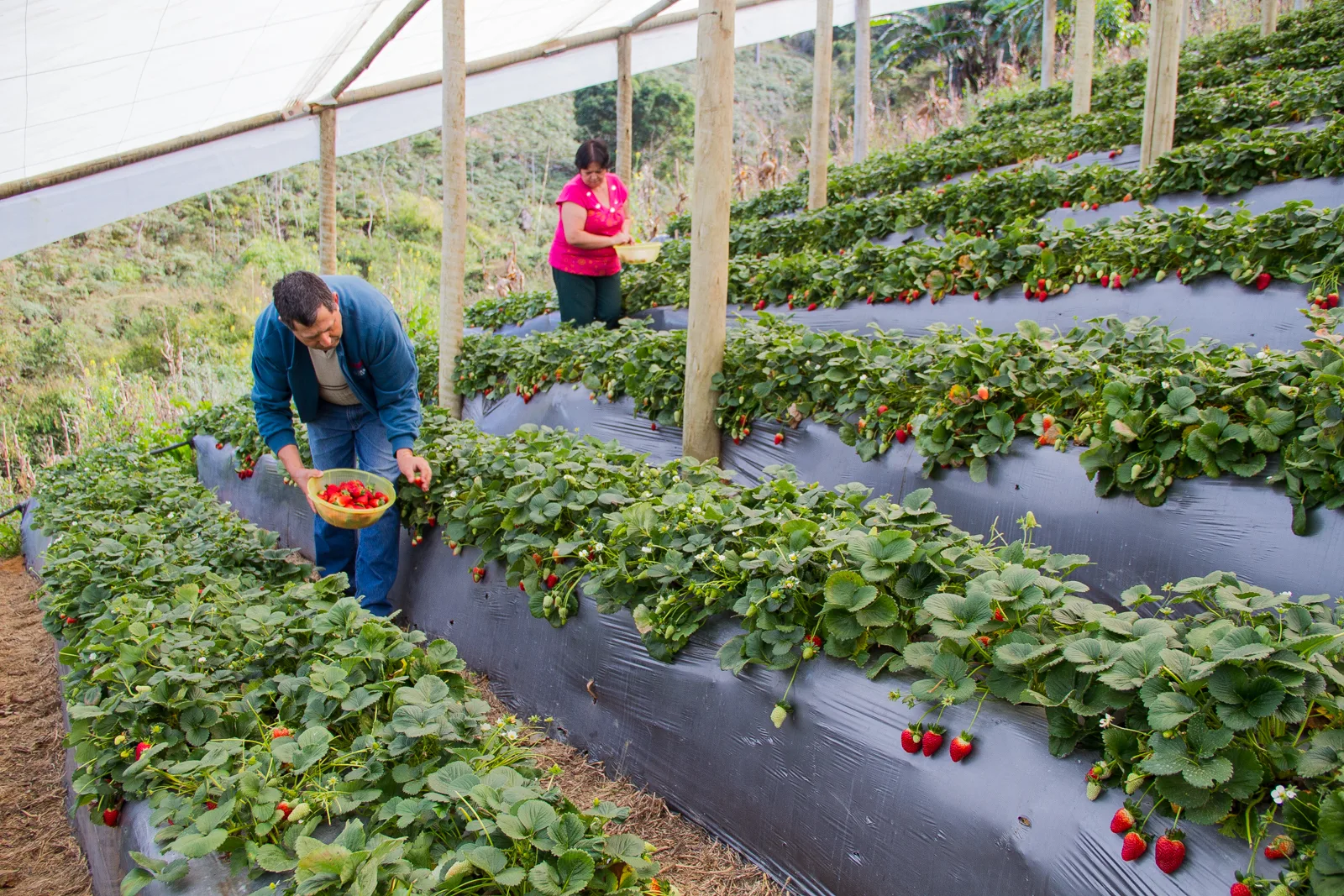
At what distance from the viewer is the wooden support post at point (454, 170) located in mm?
4352

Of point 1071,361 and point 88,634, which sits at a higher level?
point 1071,361

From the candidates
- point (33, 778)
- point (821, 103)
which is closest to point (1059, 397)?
point (33, 778)

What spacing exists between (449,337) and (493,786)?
11.9 ft

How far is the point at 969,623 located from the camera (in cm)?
154

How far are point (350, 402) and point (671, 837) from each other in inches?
80.4

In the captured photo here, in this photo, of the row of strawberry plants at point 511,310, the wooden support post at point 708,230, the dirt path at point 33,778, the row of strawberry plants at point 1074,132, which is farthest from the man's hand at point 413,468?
the row of strawberry plants at point 1074,132

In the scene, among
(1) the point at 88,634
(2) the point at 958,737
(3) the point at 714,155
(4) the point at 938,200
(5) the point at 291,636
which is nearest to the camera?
(2) the point at 958,737

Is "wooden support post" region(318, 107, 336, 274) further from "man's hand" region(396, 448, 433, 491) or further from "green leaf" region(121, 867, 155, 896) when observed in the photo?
"green leaf" region(121, 867, 155, 896)

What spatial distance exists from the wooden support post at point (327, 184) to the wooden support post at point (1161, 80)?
5.47 m

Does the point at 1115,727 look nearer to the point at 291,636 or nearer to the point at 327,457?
the point at 291,636

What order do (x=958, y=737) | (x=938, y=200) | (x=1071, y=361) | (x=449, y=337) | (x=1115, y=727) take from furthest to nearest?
(x=938, y=200) → (x=449, y=337) → (x=1071, y=361) → (x=958, y=737) → (x=1115, y=727)

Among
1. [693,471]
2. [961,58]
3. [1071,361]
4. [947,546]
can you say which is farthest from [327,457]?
[961,58]

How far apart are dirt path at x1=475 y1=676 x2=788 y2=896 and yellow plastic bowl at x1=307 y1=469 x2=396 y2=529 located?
982mm

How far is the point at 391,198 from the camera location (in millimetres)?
16938
